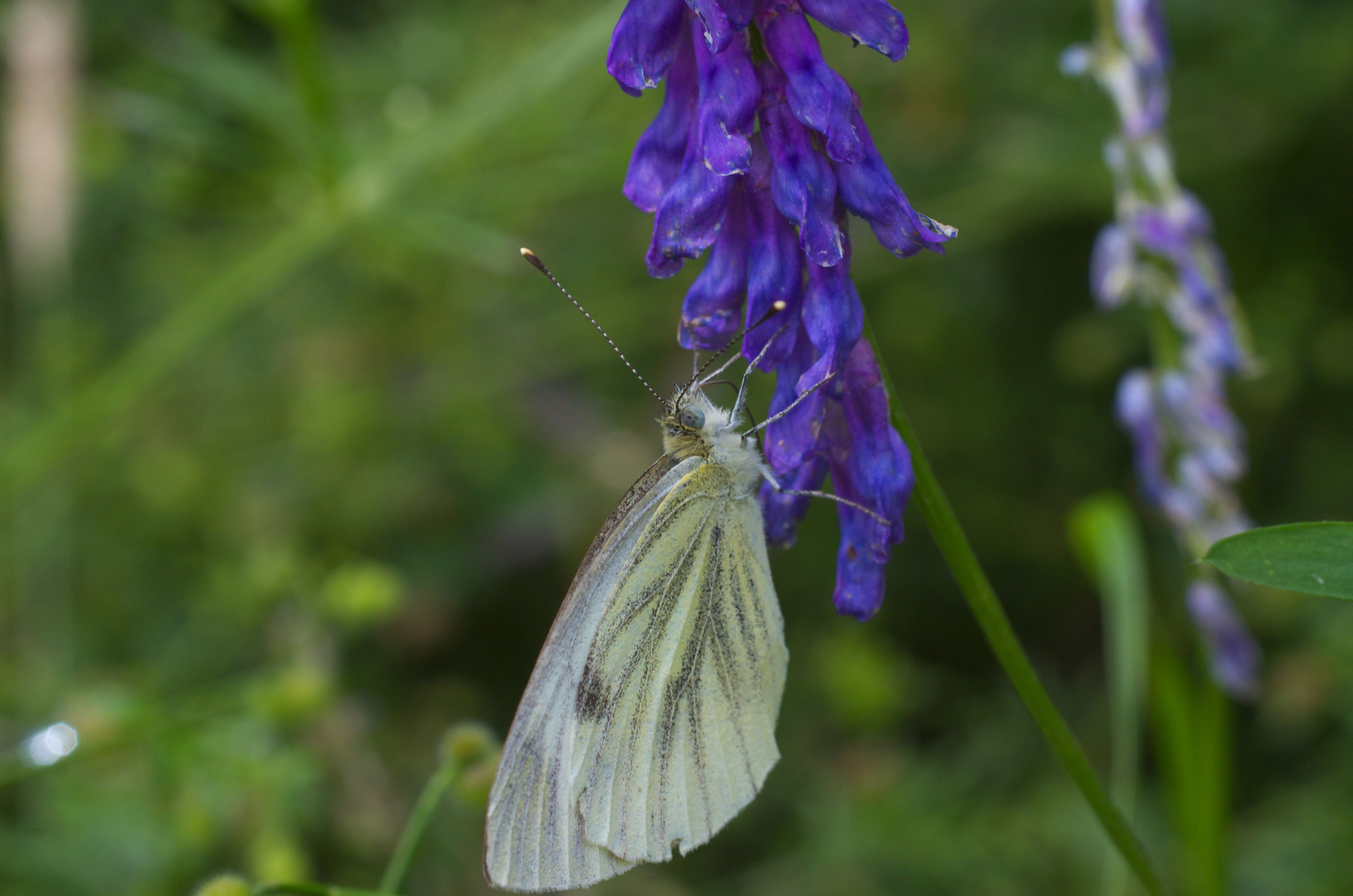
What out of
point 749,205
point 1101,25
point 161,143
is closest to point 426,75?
point 161,143

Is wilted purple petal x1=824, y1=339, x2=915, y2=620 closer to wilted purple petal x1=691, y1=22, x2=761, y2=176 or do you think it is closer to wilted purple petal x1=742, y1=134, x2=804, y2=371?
wilted purple petal x1=742, y1=134, x2=804, y2=371

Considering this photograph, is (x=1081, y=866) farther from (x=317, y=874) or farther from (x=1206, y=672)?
(x=317, y=874)

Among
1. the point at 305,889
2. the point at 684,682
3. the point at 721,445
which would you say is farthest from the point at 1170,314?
the point at 305,889

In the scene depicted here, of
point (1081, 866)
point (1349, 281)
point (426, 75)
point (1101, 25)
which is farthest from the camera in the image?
point (426, 75)

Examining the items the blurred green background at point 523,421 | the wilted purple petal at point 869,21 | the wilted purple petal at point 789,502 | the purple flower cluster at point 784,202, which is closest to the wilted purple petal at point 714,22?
the purple flower cluster at point 784,202

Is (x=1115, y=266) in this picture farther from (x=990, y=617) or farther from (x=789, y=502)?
(x=990, y=617)

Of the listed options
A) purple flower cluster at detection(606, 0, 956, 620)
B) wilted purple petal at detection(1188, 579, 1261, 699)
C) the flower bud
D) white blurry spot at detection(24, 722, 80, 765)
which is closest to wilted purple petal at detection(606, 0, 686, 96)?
purple flower cluster at detection(606, 0, 956, 620)
